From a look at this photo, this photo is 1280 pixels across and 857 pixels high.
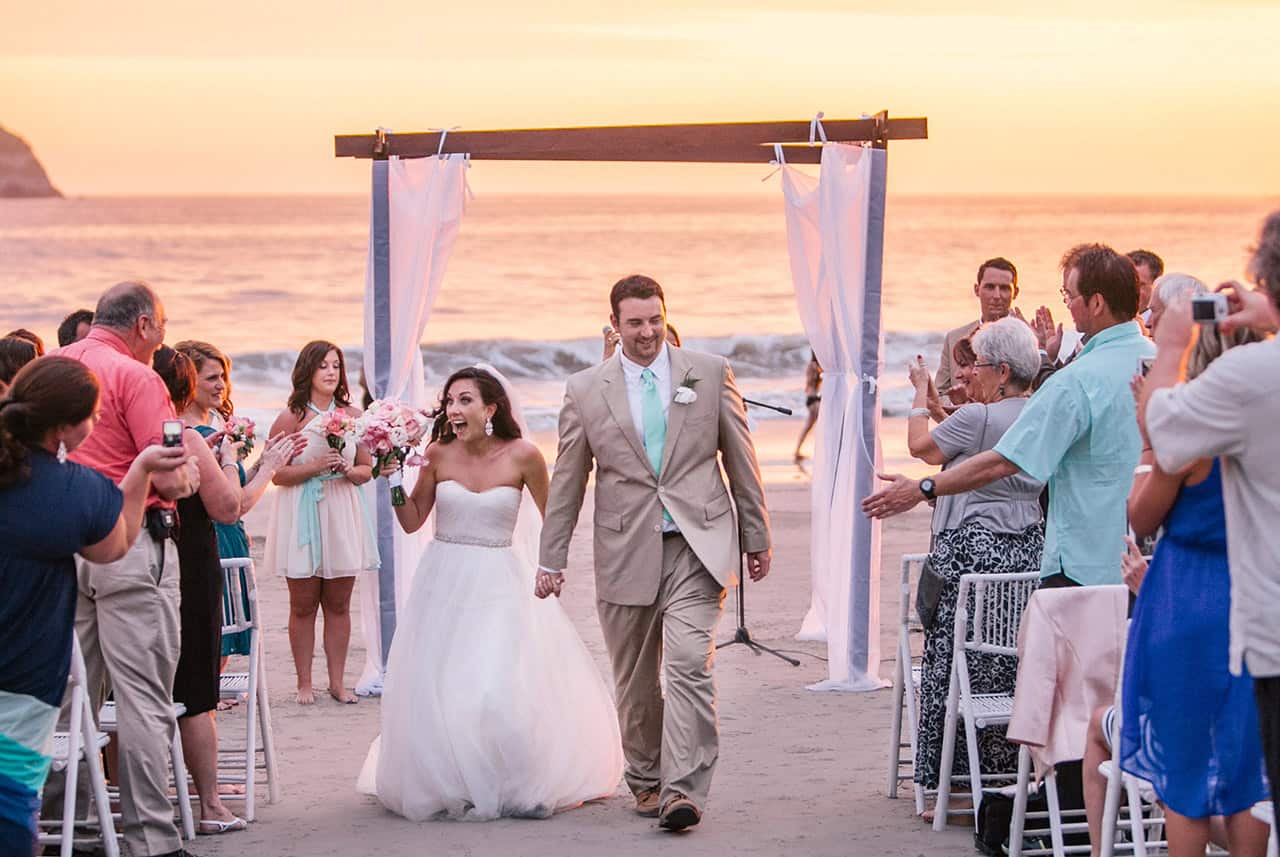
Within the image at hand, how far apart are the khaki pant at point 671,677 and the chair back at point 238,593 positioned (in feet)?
4.21

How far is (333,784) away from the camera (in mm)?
6793

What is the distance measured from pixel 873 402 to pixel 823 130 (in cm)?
137

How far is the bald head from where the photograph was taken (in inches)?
218

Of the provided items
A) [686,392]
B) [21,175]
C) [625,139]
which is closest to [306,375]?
[625,139]

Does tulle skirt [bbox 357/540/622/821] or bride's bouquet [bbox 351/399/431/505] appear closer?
tulle skirt [bbox 357/540/622/821]

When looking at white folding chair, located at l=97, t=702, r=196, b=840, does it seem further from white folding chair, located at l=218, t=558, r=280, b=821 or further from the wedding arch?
the wedding arch

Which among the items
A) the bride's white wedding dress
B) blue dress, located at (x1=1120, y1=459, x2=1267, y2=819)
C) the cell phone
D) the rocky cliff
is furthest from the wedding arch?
the rocky cliff

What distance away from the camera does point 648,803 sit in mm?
6242

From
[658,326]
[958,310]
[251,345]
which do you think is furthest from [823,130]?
[958,310]

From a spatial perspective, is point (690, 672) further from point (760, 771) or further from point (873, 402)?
point (873, 402)

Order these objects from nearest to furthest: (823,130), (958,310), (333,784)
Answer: (333,784), (823,130), (958,310)

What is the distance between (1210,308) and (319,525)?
550 cm

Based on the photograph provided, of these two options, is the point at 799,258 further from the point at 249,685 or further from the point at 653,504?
the point at 249,685

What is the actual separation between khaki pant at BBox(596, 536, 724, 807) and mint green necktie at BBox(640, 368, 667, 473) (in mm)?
317
